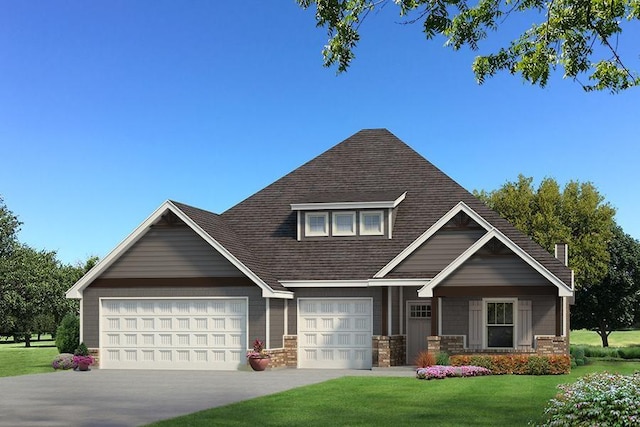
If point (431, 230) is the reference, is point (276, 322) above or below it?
below

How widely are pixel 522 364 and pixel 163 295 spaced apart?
13240 mm

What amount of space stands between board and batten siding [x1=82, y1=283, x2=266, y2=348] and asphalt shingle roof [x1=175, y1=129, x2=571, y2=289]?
0.97 m

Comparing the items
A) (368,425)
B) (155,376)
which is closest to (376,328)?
(155,376)

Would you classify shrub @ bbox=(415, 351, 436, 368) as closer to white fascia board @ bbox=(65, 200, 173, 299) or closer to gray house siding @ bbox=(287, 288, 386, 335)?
gray house siding @ bbox=(287, 288, 386, 335)

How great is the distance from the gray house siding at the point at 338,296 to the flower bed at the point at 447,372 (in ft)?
15.5

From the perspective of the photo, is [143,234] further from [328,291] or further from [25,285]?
[25,285]

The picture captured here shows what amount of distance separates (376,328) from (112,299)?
10.0 meters

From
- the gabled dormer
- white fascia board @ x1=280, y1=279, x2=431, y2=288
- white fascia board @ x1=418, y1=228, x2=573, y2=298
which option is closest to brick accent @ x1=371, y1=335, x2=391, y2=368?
white fascia board @ x1=280, y1=279, x2=431, y2=288

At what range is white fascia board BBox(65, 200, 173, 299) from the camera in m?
32.4

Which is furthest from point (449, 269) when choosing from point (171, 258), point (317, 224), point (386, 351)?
point (171, 258)

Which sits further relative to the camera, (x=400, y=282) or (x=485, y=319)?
(x=485, y=319)

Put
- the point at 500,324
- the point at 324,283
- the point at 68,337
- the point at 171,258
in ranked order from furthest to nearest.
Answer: the point at 68,337 → the point at 171,258 → the point at 324,283 → the point at 500,324

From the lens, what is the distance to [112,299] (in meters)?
33.1

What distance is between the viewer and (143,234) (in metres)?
32.8
